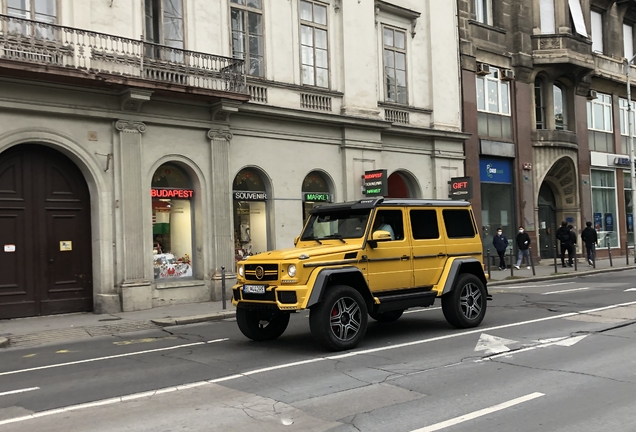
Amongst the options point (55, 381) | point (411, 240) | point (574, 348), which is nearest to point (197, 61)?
point (411, 240)

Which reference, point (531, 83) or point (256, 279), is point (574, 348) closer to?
point (256, 279)

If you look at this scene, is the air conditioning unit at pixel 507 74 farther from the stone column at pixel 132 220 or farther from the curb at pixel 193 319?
the curb at pixel 193 319

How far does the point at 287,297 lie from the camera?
9008mm

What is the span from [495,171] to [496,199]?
1262 mm

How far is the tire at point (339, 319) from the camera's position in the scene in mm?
9008

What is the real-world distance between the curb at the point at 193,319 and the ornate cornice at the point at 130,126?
5.29m

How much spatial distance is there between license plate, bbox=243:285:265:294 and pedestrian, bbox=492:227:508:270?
62.1 feet

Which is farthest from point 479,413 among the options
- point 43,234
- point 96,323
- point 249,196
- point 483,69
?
point 483,69

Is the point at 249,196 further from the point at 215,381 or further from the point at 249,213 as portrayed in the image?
the point at 215,381

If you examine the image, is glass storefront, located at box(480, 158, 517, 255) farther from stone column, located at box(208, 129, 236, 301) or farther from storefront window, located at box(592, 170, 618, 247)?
stone column, located at box(208, 129, 236, 301)

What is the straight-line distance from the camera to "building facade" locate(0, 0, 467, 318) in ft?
50.0

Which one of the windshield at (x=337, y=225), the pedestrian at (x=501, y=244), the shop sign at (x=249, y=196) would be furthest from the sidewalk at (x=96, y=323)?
the pedestrian at (x=501, y=244)

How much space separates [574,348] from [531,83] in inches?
908

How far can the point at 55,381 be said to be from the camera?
823 cm
